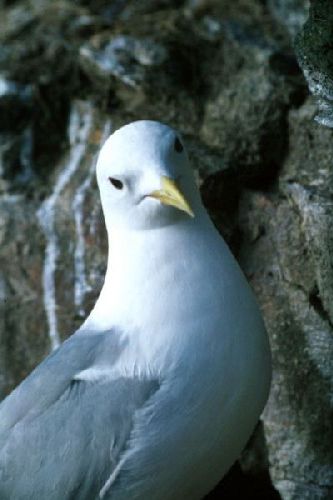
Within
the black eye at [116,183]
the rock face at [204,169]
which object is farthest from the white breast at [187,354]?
the rock face at [204,169]

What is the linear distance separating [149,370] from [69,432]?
0.31 metres

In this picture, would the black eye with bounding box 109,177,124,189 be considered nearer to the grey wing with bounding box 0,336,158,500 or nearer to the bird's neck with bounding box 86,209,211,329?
the bird's neck with bounding box 86,209,211,329

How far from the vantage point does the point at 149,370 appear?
326 centimetres

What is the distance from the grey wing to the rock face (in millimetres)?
929

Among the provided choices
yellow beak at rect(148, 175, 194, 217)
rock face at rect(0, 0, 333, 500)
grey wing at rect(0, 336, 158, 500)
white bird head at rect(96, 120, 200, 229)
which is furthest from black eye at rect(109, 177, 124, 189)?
rock face at rect(0, 0, 333, 500)

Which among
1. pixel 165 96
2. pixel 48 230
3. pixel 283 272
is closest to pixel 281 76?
pixel 165 96

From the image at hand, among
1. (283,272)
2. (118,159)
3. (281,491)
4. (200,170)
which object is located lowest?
(281,491)

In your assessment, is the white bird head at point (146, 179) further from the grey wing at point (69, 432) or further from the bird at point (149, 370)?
the grey wing at point (69, 432)

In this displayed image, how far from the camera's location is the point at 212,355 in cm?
327

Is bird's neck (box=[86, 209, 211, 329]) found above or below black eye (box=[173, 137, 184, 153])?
below

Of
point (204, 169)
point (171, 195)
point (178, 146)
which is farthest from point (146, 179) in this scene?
point (204, 169)

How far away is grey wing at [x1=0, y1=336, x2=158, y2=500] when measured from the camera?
3.23 meters

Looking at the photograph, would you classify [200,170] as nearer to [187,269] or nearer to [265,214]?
[265,214]

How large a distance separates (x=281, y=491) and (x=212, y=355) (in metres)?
1.06
